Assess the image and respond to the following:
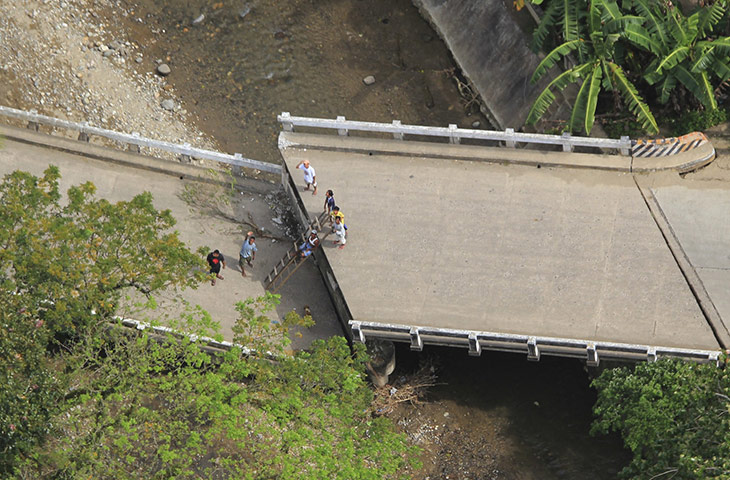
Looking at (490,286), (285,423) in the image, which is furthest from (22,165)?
(490,286)

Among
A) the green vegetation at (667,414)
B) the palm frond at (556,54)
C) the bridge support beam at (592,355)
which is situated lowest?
the green vegetation at (667,414)

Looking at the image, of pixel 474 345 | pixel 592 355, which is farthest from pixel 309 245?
pixel 592 355

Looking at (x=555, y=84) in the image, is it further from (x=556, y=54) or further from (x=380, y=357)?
(x=380, y=357)

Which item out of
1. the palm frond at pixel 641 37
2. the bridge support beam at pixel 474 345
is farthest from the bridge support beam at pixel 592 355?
the palm frond at pixel 641 37

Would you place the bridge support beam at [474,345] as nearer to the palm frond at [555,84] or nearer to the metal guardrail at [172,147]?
the palm frond at [555,84]

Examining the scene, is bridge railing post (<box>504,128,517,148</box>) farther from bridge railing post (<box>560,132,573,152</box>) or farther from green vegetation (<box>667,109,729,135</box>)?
green vegetation (<box>667,109,729,135</box>)

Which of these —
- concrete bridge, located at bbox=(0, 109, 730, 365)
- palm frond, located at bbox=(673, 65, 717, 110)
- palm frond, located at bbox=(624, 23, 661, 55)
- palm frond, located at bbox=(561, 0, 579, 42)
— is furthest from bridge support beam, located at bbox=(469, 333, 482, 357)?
palm frond, located at bbox=(624, 23, 661, 55)
